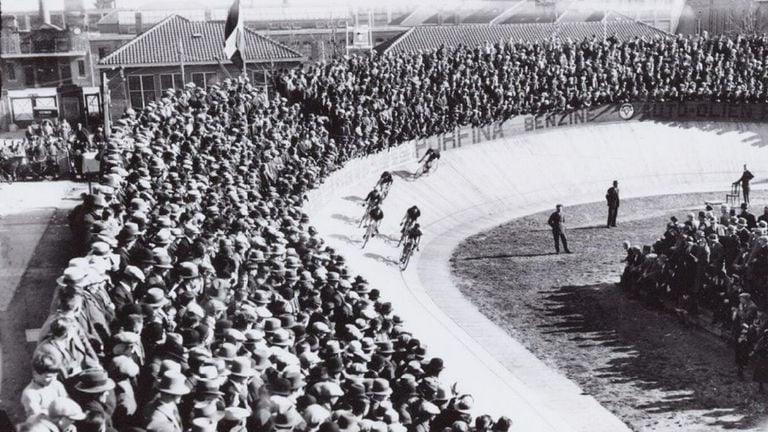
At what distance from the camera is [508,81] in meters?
36.4

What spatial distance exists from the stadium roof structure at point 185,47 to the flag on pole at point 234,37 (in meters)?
24.5

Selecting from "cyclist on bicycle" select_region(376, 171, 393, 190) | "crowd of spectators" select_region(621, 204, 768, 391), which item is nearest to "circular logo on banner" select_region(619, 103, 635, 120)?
"cyclist on bicycle" select_region(376, 171, 393, 190)

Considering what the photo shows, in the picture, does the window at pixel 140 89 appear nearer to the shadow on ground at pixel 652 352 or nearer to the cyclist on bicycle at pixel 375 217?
the cyclist on bicycle at pixel 375 217

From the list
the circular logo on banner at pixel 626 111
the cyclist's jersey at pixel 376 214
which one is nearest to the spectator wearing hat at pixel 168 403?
the cyclist's jersey at pixel 376 214

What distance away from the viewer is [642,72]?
3956 centimetres

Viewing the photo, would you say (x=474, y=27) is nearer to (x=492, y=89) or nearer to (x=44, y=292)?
(x=492, y=89)

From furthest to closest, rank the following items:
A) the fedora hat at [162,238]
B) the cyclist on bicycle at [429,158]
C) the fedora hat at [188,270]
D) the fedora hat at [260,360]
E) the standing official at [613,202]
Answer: the cyclist on bicycle at [429,158], the standing official at [613,202], the fedora hat at [162,238], the fedora hat at [188,270], the fedora hat at [260,360]

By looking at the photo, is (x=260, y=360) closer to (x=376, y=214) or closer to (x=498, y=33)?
(x=376, y=214)

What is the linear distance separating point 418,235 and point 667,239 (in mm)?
6247

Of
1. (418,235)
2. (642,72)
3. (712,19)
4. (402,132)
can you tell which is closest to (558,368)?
(418,235)

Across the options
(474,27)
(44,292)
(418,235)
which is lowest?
(418,235)

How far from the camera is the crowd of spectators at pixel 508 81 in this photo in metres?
29.8

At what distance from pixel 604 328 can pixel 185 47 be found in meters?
39.2

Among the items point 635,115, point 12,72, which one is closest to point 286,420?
point 635,115
